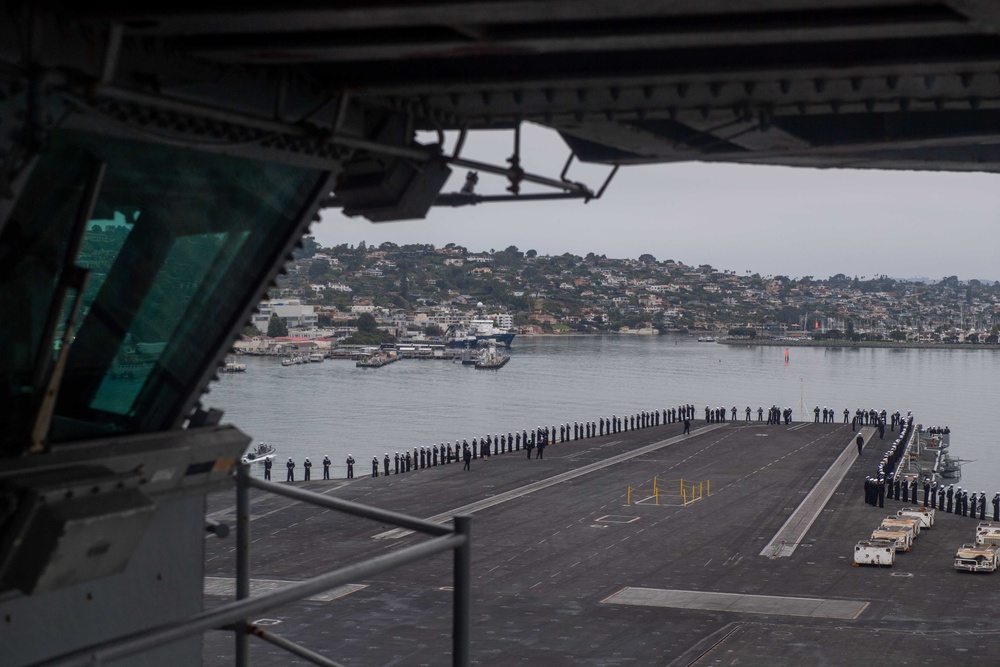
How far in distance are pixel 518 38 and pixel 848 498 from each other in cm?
3694

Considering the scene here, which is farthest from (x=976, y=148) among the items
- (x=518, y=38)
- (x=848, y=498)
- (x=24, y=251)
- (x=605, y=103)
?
(x=848, y=498)

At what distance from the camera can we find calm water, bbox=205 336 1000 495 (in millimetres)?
70938

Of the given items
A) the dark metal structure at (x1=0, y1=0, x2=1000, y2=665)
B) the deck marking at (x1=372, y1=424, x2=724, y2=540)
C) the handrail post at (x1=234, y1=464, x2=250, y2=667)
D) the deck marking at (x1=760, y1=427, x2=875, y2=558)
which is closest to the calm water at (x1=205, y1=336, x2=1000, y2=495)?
the deck marking at (x1=372, y1=424, x2=724, y2=540)

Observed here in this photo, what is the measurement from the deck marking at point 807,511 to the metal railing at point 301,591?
25.2 meters

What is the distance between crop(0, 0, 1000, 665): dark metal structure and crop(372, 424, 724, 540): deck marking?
17.9 meters

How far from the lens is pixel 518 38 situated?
596 cm

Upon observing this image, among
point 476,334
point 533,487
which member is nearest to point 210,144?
point 533,487

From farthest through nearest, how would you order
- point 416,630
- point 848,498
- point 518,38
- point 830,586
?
point 848,498 → point 830,586 → point 416,630 → point 518,38

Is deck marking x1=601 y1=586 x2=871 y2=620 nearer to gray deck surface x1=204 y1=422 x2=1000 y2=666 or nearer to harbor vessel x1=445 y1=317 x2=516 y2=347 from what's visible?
gray deck surface x1=204 y1=422 x2=1000 y2=666

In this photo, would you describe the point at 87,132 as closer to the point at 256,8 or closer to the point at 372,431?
the point at 256,8

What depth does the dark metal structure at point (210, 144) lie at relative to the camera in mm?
5559

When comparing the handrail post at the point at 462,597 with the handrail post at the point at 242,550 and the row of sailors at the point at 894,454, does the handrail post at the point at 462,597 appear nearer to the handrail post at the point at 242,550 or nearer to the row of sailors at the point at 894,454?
the handrail post at the point at 242,550

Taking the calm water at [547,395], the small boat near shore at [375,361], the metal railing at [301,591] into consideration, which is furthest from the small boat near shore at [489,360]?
the metal railing at [301,591]

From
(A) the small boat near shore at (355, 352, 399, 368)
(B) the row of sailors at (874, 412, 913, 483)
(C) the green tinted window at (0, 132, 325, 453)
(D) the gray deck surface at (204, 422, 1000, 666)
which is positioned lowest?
(D) the gray deck surface at (204, 422, 1000, 666)
